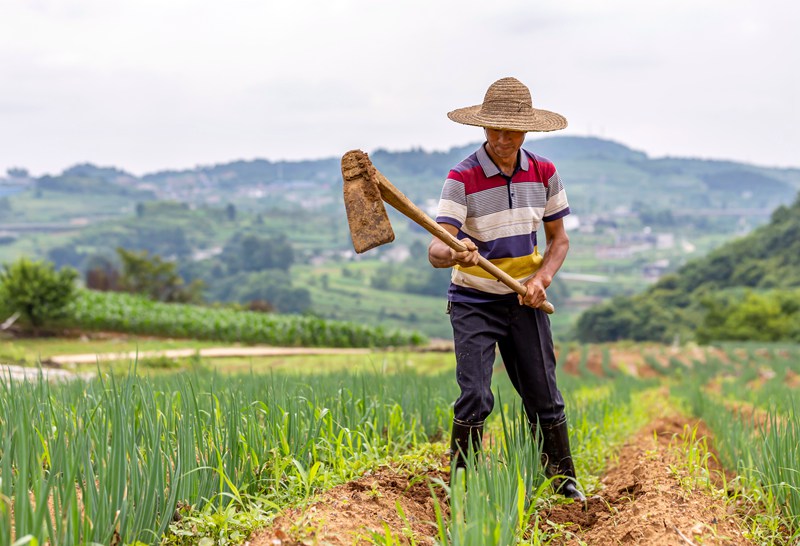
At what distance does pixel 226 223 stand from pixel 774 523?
117521mm

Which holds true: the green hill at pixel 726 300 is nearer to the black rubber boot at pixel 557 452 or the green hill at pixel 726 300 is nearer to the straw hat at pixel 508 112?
the black rubber boot at pixel 557 452

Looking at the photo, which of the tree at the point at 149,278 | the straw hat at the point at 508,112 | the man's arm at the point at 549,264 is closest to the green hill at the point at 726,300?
the tree at the point at 149,278

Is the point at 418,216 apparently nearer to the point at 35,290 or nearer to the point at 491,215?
the point at 491,215

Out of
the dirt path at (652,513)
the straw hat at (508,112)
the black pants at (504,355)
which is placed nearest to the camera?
the dirt path at (652,513)

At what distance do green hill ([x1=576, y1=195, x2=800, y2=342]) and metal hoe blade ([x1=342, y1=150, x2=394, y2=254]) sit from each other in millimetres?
35391

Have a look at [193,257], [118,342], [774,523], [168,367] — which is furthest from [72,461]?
[193,257]

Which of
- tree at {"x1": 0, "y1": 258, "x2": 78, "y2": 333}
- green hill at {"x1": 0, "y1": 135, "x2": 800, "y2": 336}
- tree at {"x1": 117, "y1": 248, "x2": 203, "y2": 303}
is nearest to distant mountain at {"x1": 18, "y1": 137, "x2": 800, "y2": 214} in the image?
green hill at {"x1": 0, "y1": 135, "x2": 800, "y2": 336}

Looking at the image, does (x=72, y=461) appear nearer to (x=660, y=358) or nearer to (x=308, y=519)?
(x=308, y=519)

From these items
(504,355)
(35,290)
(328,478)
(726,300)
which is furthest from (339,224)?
(328,478)

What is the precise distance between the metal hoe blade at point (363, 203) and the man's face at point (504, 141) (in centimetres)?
68

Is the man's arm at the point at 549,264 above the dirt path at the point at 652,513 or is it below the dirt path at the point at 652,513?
above

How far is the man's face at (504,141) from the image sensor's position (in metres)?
3.70

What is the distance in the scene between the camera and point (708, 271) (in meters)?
62.3

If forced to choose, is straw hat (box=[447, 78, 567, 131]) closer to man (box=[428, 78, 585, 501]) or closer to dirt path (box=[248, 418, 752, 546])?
man (box=[428, 78, 585, 501])
